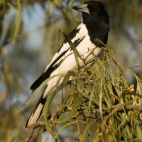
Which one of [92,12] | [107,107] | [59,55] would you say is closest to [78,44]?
[59,55]

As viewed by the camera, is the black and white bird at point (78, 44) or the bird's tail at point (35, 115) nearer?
the bird's tail at point (35, 115)

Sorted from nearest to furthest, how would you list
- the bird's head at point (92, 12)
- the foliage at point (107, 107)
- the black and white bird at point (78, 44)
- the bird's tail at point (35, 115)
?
the foliage at point (107, 107) < the bird's tail at point (35, 115) < the black and white bird at point (78, 44) < the bird's head at point (92, 12)

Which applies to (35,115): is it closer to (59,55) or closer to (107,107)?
(59,55)

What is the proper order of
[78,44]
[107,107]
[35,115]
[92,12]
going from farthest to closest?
1. [92,12]
2. [78,44]
3. [35,115]
4. [107,107]

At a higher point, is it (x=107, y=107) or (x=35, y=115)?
(x=107, y=107)

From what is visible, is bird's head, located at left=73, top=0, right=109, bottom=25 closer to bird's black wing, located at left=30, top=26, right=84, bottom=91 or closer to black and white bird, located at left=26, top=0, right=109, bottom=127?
black and white bird, located at left=26, top=0, right=109, bottom=127

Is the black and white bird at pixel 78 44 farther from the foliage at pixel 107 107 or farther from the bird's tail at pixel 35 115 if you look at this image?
the foliage at pixel 107 107

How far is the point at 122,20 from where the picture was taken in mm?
3102

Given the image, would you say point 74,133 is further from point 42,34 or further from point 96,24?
point 42,34

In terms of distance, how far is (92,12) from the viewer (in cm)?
254

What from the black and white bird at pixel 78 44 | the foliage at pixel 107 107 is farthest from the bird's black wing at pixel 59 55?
the foliage at pixel 107 107

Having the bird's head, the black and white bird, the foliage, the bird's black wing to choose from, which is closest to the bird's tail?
the black and white bird

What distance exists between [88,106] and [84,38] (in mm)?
1049

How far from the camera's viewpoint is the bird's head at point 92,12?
8.21 ft
